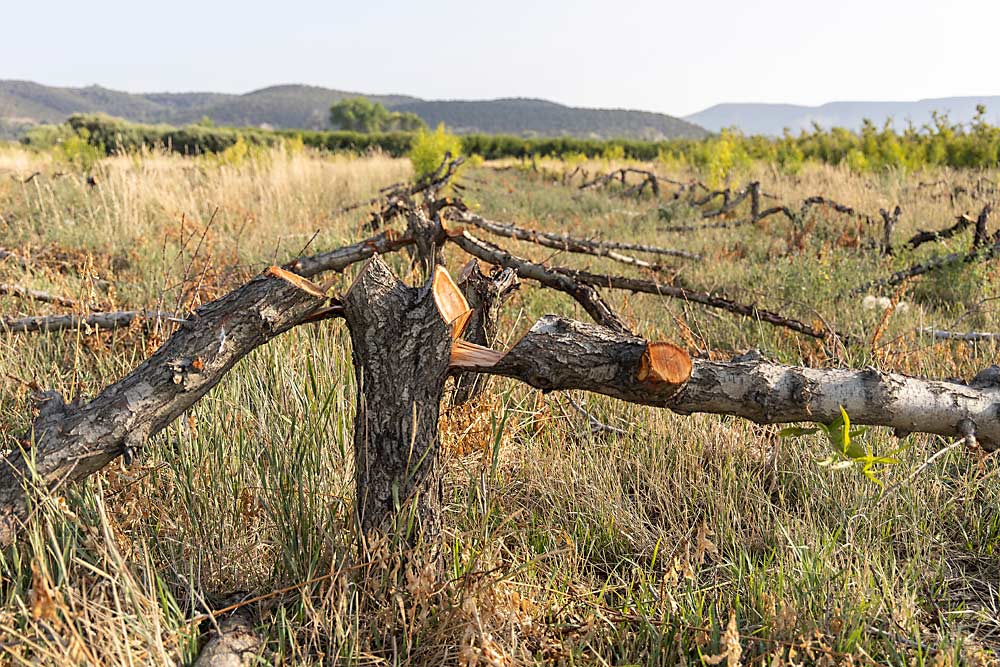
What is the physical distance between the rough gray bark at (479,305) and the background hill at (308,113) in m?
131

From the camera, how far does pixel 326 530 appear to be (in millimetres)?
1701

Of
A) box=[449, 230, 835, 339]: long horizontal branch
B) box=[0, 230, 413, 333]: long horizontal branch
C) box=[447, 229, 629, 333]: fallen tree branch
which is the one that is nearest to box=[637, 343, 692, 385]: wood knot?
box=[447, 229, 629, 333]: fallen tree branch

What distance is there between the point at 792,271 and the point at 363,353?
4.36 metres

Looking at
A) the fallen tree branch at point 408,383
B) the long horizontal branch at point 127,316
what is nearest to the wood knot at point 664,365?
the fallen tree branch at point 408,383

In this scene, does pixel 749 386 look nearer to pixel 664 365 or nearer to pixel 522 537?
pixel 664 365

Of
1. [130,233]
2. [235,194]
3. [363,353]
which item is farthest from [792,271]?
[235,194]

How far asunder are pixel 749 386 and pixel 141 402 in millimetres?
1516

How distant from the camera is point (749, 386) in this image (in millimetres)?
1618

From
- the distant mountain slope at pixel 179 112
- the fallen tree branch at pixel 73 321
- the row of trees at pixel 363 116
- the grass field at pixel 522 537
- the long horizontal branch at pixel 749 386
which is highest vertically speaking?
the distant mountain slope at pixel 179 112

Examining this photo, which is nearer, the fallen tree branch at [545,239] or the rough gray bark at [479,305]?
the rough gray bark at [479,305]

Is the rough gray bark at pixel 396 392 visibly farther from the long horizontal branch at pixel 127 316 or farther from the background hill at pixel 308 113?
the background hill at pixel 308 113

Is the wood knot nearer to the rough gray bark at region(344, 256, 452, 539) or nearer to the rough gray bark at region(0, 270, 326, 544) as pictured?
the rough gray bark at region(344, 256, 452, 539)

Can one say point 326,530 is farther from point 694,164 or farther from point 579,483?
point 694,164

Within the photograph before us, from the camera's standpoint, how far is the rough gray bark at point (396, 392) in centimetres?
157
